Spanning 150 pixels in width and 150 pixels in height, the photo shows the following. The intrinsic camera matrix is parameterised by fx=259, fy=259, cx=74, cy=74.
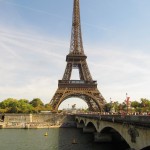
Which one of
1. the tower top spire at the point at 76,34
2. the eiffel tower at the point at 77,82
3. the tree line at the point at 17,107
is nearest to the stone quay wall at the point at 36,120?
the eiffel tower at the point at 77,82

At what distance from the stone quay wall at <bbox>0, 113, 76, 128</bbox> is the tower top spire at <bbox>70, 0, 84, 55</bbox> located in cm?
3123

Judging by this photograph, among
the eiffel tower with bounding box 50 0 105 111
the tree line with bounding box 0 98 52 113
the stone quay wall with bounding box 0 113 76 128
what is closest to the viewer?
→ the stone quay wall with bounding box 0 113 76 128

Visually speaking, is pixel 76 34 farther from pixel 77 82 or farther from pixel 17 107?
pixel 17 107

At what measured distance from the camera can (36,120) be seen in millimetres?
109750

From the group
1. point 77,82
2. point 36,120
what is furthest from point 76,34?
point 36,120

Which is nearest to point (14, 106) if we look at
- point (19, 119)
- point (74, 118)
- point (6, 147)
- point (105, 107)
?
point (19, 119)

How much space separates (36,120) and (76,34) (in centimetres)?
4361

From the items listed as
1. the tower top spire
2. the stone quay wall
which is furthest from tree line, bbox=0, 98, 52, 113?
the tower top spire

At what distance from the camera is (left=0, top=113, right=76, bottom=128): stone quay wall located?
9772 cm

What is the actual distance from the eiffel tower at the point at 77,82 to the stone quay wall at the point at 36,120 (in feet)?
15.5

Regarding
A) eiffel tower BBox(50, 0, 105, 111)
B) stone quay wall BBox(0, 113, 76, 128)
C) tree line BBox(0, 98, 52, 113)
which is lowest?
stone quay wall BBox(0, 113, 76, 128)

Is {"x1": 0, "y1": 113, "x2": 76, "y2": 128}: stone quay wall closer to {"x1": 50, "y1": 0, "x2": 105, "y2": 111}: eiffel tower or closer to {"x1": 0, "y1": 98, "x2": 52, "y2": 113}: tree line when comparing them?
{"x1": 50, "y1": 0, "x2": 105, "y2": 111}: eiffel tower

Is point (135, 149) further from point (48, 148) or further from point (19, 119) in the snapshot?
point (19, 119)

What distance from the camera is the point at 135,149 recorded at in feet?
94.8
